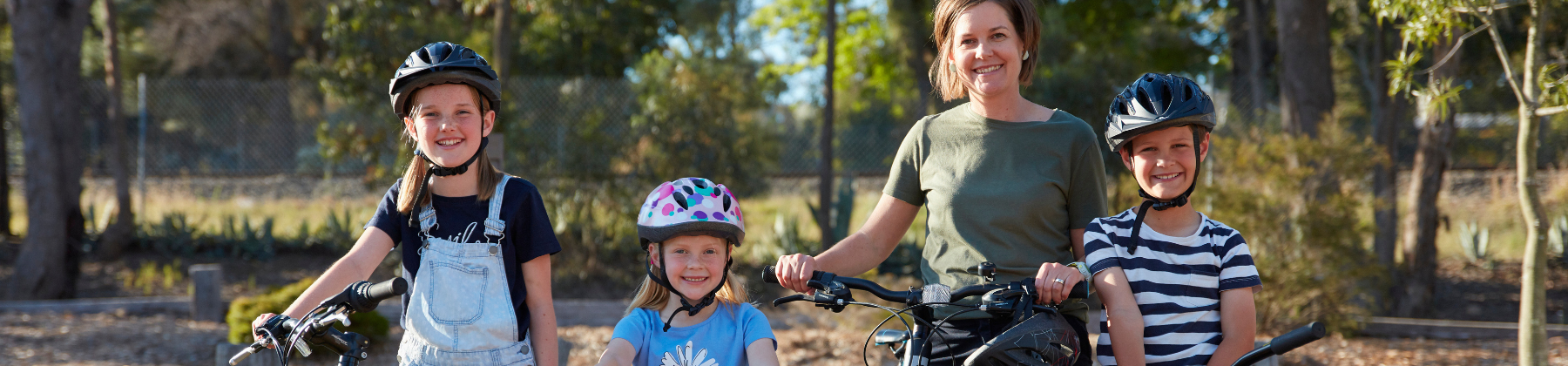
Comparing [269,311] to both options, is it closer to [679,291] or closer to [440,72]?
[440,72]

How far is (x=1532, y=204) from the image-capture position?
4695mm

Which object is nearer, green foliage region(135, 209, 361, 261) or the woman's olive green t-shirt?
the woman's olive green t-shirt

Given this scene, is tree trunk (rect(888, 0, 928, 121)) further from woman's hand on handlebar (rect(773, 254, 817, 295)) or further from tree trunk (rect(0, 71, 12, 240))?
woman's hand on handlebar (rect(773, 254, 817, 295))

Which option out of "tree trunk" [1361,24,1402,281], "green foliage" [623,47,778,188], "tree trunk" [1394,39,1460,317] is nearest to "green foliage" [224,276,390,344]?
"green foliage" [623,47,778,188]

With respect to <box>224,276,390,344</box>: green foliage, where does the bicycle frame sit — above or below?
above

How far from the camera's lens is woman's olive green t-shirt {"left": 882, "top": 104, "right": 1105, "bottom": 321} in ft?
8.21

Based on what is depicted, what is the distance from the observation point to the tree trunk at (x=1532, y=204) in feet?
15.1

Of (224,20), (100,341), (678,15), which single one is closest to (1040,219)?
(100,341)

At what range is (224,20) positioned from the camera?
2231 centimetres

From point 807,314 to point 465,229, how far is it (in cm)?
565

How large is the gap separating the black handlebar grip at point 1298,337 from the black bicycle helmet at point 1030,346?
0.41m

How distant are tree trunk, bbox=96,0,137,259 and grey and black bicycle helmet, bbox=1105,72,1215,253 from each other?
1206 cm

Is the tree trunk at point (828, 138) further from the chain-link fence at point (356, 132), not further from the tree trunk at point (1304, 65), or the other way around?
the tree trunk at point (1304, 65)

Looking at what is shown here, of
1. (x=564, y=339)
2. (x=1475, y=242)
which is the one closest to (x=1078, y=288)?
(x=564, y=339)
